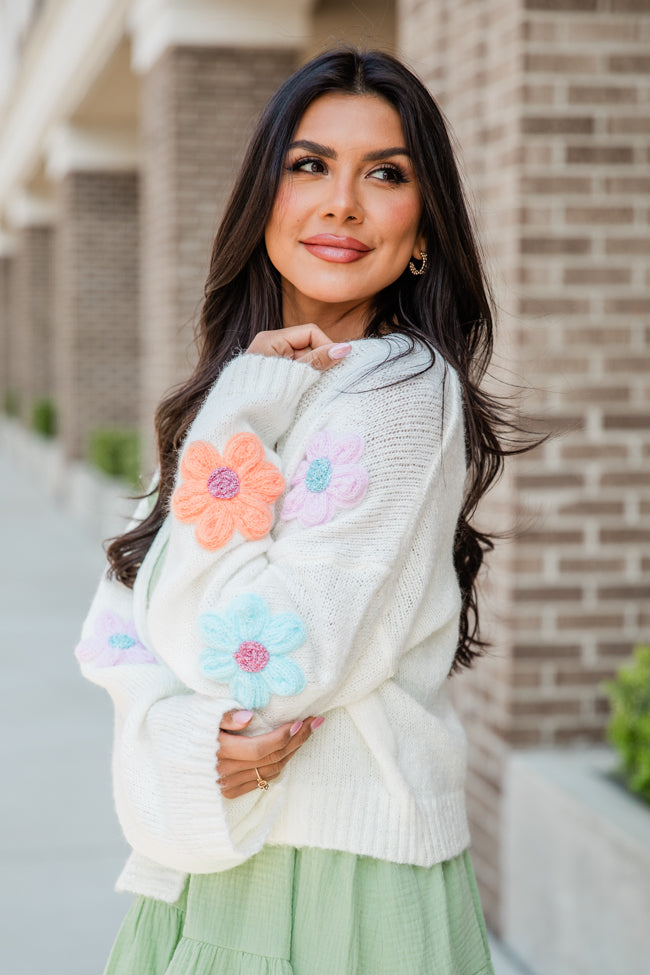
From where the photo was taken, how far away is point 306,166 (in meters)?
1.88

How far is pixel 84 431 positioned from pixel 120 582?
1188 cm

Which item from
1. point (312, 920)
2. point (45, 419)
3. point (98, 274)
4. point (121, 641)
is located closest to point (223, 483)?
point (121, 641)

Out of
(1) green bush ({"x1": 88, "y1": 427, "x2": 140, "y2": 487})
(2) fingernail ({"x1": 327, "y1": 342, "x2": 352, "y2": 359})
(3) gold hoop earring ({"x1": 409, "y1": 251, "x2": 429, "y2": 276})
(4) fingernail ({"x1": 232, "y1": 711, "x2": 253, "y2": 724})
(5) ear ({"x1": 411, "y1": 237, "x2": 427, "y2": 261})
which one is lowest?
(1) green bush ({"x1": 88, "y1": 427, "x2": 140, "y2": 487})

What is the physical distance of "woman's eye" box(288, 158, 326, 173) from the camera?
1871mm

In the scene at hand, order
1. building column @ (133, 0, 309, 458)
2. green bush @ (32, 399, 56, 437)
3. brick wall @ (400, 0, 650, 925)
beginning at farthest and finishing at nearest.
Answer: green bush @ (32, 399, 56, 437)
building column @ (133, 0, 309, 458)
brick wall @ (400, 0, 650, 925)

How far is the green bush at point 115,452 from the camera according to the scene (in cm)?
1165

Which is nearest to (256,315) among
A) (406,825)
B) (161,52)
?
(406,825)

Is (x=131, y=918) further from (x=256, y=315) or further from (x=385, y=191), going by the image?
(x=385, y=191)

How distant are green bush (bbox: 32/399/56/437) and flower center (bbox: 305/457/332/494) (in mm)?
16047

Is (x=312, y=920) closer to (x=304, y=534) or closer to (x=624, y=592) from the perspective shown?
(x=304, y=534)

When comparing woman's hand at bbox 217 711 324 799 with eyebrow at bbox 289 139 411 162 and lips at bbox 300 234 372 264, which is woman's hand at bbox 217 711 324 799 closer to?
lips at bbox 300 234 372 264

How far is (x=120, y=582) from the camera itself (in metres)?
1.98

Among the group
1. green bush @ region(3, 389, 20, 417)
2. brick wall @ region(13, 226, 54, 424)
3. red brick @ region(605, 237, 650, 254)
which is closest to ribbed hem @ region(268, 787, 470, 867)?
red brick @ region(605, 237, 650, 254)

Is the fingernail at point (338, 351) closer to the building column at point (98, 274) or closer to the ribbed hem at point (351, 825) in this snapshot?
the ribbed hem at point (351, 825)
